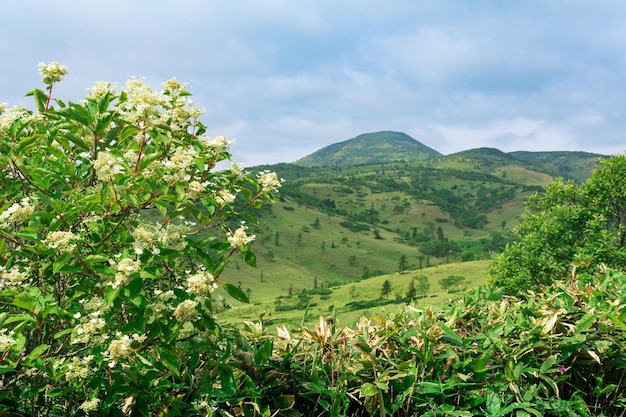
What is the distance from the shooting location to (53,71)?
3.83 meters

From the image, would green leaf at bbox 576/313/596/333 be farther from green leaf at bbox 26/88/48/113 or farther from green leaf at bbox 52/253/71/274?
green leaf at bbox 26/88/48/113

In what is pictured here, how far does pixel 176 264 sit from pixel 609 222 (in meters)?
25.7

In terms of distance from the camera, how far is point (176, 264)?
3.51 meters

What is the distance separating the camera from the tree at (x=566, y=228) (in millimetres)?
21266

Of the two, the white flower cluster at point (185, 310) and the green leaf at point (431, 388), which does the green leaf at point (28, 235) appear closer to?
the white flower cluster at point (185, 310)

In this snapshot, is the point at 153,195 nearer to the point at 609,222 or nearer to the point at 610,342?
the point at 610,342

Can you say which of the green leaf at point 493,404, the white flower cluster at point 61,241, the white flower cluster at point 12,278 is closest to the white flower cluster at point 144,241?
the white flower cluster at point 61,241

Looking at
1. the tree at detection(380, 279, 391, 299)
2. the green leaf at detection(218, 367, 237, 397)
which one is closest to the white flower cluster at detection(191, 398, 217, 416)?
the green leaf at detection(218, 367, 237, 397)

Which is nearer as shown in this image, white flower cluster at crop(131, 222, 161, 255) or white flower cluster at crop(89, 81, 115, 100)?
white flower cluster at crop(131, 222, 161, 255)

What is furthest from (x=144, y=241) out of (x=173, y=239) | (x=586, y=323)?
(x=586, y=323)

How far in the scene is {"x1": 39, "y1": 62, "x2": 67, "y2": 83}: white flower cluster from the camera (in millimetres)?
3799

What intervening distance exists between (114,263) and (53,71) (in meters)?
2.11

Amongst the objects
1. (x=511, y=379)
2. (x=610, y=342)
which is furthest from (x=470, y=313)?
(x=610, y=342)

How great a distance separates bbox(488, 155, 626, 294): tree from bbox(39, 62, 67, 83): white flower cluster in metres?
21.5
